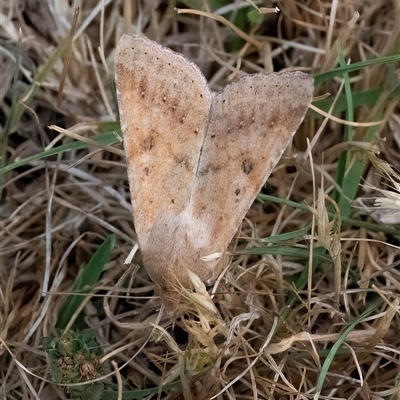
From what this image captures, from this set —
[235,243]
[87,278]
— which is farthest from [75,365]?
[235,243]

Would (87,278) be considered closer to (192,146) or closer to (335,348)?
(192,146)

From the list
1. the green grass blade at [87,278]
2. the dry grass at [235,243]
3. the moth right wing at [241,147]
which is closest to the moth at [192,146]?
the moth right wing at [241,147]

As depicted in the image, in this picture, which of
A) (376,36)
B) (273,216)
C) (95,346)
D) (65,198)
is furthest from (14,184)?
(376,36)

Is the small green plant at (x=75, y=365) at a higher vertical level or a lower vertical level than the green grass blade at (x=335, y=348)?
higher

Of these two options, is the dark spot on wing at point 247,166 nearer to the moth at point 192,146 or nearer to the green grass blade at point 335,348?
the moth at point 192,146

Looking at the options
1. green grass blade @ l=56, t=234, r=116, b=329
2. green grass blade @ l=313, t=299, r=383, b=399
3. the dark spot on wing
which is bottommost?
green grass blade @ l=313, t=299, r=383, b=399

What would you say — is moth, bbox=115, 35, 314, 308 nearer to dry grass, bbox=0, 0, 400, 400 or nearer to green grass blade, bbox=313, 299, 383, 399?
dry grass, bbox=0, 0, 400, 400

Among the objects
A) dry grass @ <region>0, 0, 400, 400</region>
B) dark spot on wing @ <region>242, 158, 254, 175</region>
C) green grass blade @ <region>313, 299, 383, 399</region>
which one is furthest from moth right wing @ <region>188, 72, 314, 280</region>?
green grass blade @ <region>313, 299, 383, 399</region>

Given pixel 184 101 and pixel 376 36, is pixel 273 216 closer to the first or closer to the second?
pixel 184 101

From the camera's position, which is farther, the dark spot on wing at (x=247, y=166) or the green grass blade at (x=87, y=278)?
the green grass blade at (x=87, y=278)
